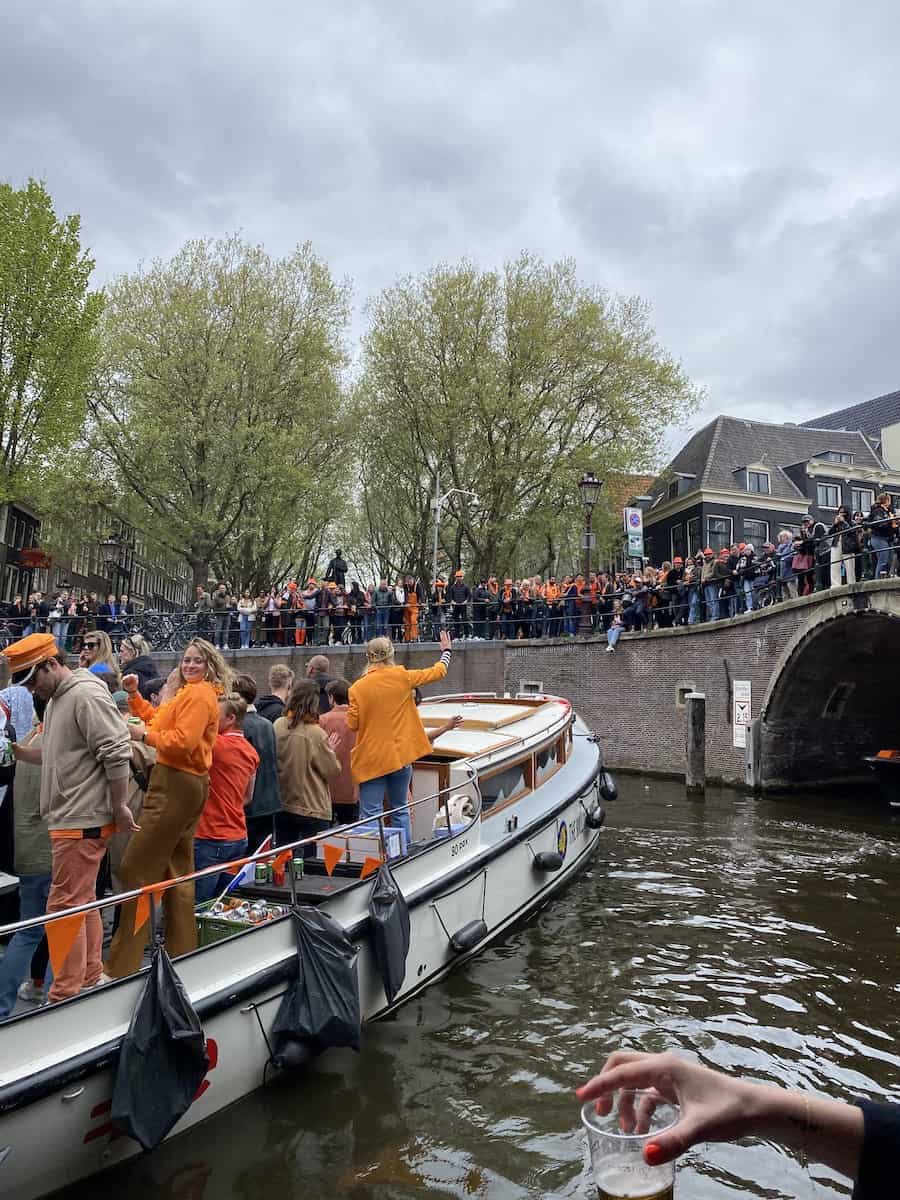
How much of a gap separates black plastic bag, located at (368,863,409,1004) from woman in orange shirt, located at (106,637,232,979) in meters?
1.23

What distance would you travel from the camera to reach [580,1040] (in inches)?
233

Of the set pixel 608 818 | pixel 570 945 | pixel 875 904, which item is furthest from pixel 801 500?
pixel 570 945

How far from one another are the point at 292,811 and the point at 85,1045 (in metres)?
2.71

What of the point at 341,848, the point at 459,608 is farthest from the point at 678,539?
the point at 341,848

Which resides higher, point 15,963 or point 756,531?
point 756,531

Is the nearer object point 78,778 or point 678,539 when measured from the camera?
point 78,778

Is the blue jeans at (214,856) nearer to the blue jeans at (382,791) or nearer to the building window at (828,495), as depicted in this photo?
the blue jeans at (382,791)

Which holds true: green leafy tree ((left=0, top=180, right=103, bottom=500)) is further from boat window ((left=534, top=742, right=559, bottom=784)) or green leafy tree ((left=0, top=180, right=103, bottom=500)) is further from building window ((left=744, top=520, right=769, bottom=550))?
building window ((left=744, top=520, right=769, bottom=550))

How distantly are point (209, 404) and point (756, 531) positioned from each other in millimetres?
20566

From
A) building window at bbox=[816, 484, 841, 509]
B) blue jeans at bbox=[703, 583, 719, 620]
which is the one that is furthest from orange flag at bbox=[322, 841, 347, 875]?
building window at bbox=[816, 484, 841, 509]

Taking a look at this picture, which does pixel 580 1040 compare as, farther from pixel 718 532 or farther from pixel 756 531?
pixel 756 531

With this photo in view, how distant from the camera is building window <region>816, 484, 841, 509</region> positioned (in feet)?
121

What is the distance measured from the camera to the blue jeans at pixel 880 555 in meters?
14.2

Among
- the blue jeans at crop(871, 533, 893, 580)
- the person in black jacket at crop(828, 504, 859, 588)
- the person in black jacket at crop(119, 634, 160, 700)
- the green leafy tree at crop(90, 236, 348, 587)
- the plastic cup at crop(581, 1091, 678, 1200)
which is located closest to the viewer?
the plastic cup at crop(581, 1091, 678, 1200)
